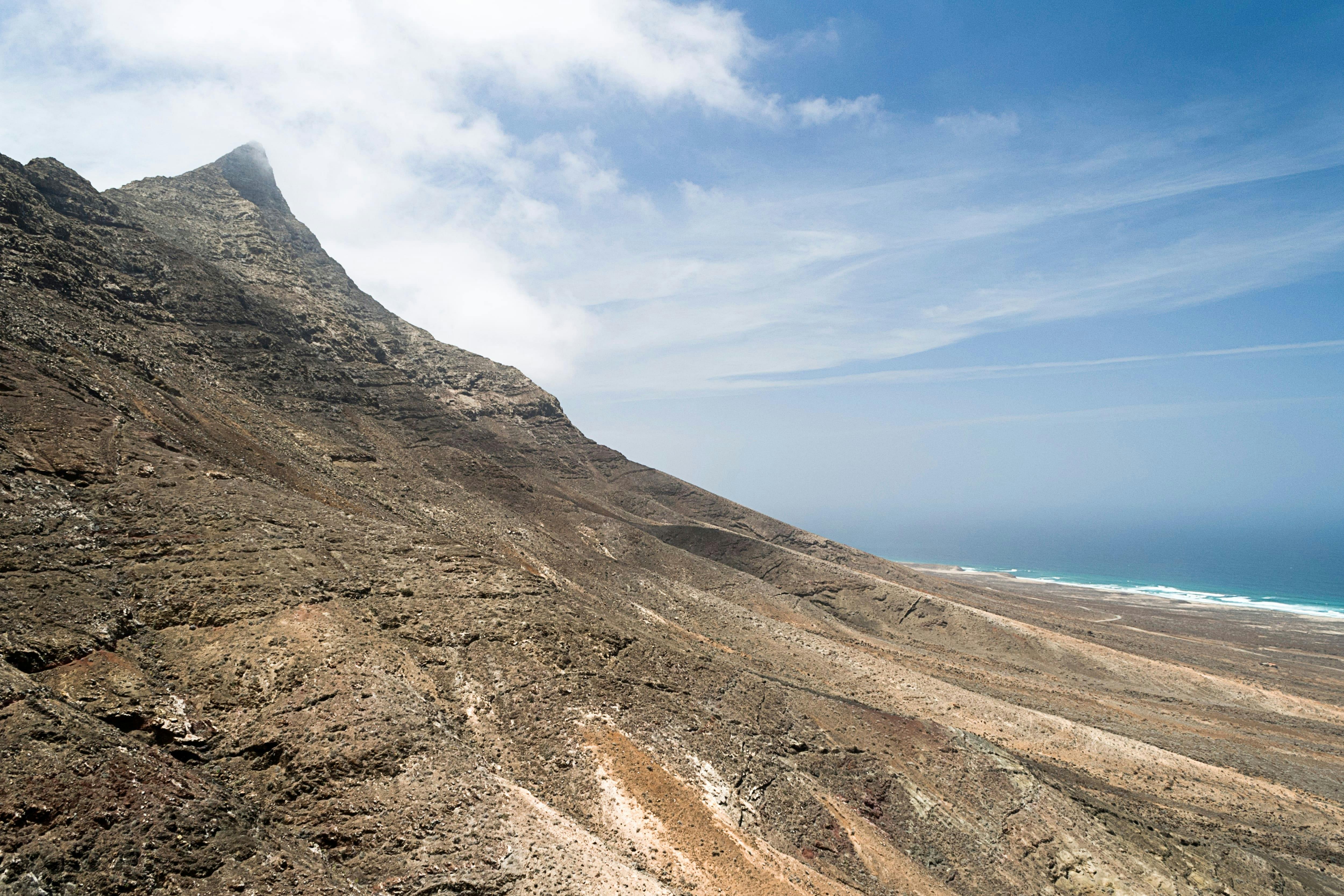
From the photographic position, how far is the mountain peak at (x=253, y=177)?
79.4 metres

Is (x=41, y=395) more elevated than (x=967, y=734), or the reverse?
(x=41, y=395)

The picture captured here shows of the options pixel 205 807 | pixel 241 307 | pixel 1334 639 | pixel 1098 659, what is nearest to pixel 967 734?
pixel 205 807

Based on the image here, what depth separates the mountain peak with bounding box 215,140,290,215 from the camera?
260 feet

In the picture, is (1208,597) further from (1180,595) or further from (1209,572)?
(1209,572)

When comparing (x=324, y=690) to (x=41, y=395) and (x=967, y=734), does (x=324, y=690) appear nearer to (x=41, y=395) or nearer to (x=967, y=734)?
(x=41, y=395)

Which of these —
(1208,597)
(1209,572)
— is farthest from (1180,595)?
(1209,572)

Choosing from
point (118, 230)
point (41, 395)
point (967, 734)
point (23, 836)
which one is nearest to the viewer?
point (23, 836)

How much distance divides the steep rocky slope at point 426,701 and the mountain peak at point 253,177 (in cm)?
3756

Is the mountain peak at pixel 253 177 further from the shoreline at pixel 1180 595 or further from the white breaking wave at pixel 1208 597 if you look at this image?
the white breaking wave at pixel 1208 597

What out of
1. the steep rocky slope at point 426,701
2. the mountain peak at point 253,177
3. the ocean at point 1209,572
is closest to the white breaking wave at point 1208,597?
the ocean at point 1209,572

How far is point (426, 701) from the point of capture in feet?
51.1

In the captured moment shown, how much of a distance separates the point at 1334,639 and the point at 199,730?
112m

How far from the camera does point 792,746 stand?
69.7 feet

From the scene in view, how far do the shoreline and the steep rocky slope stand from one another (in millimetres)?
67785
